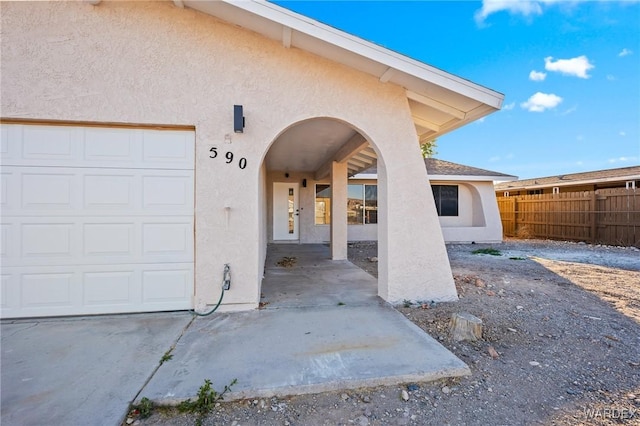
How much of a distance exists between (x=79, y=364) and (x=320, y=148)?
6.12 m

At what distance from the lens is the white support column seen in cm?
856

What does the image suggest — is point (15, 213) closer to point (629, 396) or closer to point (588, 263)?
point (629, 396)

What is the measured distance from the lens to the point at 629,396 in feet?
7.66

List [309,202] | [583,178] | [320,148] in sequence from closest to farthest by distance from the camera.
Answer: [320,148] < [309,202] < [583,178]

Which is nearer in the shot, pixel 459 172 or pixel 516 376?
pixel 516 376

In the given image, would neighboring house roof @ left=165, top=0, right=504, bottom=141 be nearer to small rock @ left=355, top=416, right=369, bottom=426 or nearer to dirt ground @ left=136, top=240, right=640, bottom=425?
dirt ground @ left=136, top=240, right=640, bottom=425

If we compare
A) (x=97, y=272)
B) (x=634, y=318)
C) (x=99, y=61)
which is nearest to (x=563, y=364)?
(x=634, y=318)

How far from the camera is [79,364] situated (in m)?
2.65

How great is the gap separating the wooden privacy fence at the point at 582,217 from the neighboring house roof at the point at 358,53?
12.0 metres

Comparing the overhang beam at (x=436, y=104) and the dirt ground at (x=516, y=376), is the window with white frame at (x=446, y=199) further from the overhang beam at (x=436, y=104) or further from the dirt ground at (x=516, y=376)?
the overhang beam at (x=436, y=104)

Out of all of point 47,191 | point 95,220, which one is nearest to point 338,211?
point 95,220
